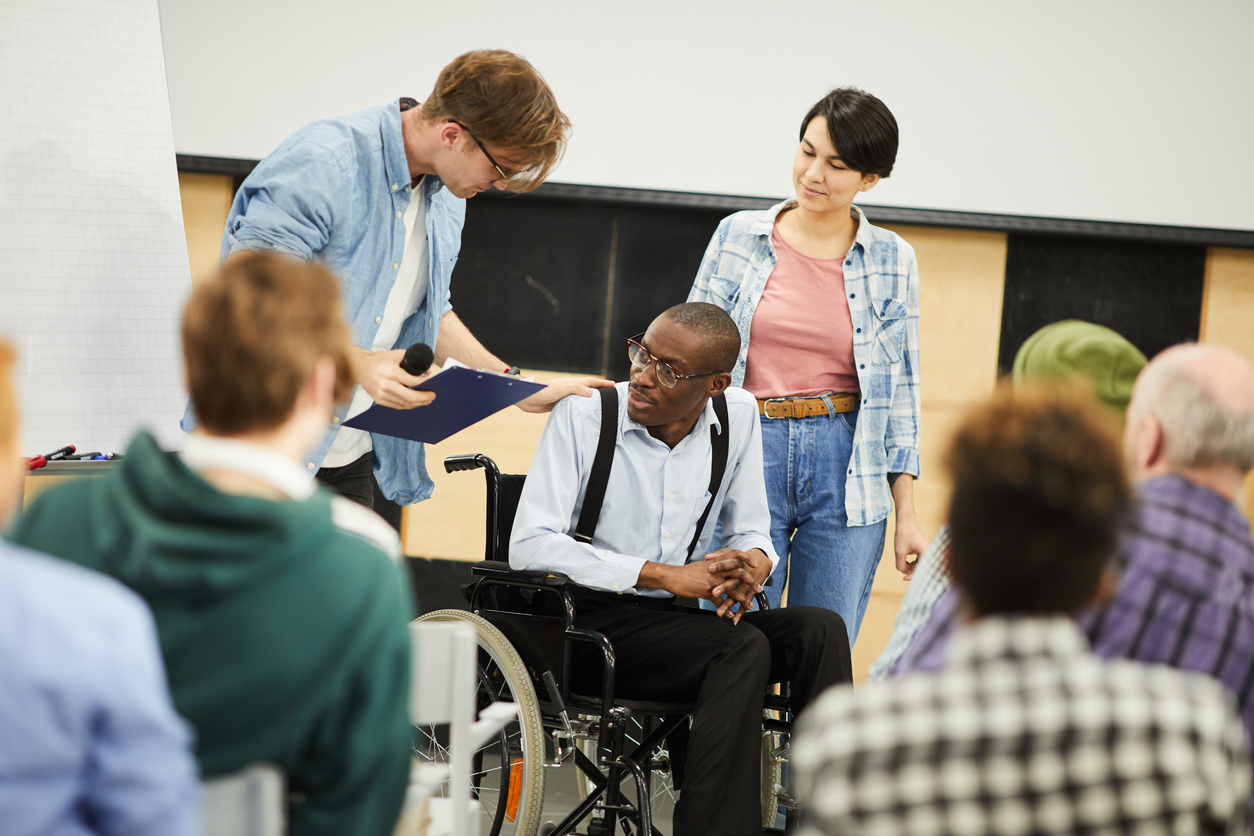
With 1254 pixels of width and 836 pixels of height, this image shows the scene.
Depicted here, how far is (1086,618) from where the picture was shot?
1105 millimetres

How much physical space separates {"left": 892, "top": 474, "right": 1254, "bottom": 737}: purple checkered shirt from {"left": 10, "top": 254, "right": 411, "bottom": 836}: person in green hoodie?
21.9 inches

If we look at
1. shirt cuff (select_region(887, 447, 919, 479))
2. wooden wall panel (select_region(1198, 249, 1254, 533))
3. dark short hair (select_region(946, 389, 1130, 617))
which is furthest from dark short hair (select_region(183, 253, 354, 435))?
wooden wall panel (select_region(1198, 249, 1254, 533))

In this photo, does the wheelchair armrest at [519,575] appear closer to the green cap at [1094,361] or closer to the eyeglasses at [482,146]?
the eyeglasses at [482,146]

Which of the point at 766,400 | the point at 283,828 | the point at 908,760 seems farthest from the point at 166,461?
the point at 766,400

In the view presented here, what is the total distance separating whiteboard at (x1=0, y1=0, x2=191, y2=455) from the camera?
2.12 m

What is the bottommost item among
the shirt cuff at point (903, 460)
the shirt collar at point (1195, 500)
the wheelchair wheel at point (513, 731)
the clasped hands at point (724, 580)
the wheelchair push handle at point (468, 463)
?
the wheelchair wheel at point (513, 731)

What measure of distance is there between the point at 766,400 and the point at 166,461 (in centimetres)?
163

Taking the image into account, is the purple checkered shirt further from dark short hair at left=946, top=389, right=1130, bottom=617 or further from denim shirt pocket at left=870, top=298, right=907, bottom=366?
denim shirt pocket at left=870, top=298, right=907, bottom=366

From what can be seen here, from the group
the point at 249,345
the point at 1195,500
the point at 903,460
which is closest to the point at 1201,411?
the point at 1195,500

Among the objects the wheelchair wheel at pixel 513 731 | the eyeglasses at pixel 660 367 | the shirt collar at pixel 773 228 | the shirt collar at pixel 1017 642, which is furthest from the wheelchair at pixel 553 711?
the shirt collar at pixel 1017 642

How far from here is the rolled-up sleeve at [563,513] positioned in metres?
2.04

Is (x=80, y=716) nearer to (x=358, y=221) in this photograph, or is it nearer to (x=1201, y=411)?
(x=1201, y=411)

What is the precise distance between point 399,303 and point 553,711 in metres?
0.87

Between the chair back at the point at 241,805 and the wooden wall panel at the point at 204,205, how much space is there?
2.83m
